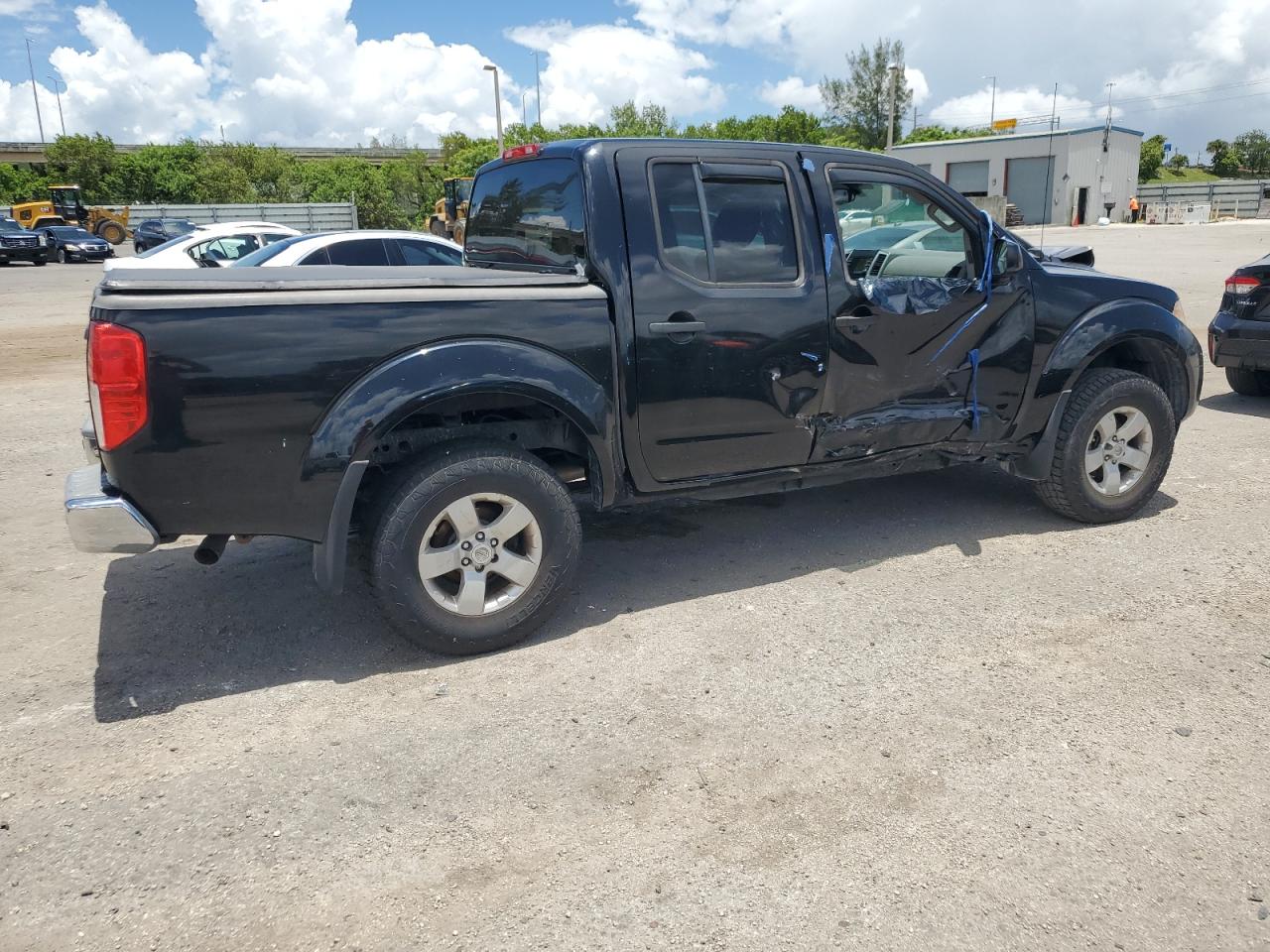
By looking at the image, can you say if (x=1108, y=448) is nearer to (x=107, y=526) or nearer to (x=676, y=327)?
(x=676, y=327)

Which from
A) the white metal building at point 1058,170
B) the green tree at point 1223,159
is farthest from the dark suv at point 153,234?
the green tree at point 1223,159

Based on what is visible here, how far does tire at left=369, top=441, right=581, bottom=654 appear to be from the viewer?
374cm

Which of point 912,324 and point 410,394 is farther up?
point 912,324

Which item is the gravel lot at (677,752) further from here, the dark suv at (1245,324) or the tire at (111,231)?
the tire at (111,231)

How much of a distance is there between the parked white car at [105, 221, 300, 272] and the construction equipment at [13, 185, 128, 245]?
33.2 metres

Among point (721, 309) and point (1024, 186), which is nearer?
point (721, 309)

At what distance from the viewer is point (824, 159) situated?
462 centimetres

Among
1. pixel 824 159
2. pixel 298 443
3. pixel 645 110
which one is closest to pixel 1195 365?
pixel 824 159

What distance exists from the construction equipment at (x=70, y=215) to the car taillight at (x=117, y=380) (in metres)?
46.0

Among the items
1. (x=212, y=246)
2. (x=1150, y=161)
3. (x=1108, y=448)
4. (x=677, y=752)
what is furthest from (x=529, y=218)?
(x=1150, y=161)

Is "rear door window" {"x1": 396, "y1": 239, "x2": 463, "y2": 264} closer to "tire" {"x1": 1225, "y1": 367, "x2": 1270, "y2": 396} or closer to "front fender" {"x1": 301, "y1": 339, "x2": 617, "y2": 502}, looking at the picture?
"front fender" {"x1": 301, "y1": 339, "x2": 617, "y2": 502}

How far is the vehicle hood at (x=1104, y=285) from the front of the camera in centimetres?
514

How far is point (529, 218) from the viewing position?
4703mm

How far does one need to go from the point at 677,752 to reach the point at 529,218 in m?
2.64
